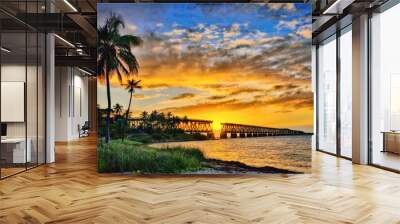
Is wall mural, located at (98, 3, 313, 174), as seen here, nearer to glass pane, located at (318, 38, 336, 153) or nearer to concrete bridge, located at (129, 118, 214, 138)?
concrete bridge, located at (129, 118, 214, 138)

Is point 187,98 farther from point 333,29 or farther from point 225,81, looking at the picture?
point 333,29

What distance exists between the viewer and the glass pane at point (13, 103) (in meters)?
6.62

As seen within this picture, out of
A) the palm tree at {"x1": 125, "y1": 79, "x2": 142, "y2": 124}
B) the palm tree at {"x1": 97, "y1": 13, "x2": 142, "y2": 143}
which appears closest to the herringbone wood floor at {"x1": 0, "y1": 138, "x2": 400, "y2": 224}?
the palm tree at {"x1": 125, "y1": 79, "x2": 142, "y2": 124}

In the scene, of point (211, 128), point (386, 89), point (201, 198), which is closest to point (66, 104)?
point (211, 128)

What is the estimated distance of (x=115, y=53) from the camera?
7.03 m

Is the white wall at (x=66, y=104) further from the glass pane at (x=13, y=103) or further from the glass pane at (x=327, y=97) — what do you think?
the glass pane at (x=327, y=97)

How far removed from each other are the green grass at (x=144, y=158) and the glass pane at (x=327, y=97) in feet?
16.3

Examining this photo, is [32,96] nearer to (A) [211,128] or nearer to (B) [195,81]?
(B) [195,81]

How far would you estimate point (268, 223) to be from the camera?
3963mm

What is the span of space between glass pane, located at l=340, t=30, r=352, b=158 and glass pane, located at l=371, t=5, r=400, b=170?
3.21 ft

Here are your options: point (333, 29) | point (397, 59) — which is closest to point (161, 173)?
point (397, 59)

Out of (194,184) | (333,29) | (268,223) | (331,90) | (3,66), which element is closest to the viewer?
(268,223)

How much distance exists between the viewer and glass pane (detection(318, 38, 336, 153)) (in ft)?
34.0

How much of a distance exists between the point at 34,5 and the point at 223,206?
5.34 metres
